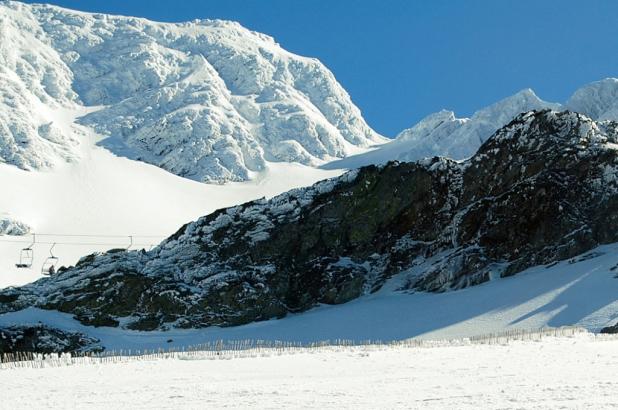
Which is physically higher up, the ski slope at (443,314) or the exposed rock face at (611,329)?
the ski slope at (443,314)

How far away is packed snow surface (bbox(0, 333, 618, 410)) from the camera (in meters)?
20.4

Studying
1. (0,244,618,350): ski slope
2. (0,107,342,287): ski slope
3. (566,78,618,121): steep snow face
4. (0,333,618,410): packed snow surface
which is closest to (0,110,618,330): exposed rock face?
(0,244,618,350): ski slope

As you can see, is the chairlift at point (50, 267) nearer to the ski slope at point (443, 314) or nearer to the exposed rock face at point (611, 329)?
the ski slope at point (443, 314)

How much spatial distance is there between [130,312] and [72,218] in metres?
103

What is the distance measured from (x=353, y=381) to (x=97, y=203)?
153886mm

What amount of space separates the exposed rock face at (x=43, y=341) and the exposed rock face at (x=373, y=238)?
433cm

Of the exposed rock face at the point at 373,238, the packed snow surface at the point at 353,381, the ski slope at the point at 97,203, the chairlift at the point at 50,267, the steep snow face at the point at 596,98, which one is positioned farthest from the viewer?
the steep snow face at the point at 596,98

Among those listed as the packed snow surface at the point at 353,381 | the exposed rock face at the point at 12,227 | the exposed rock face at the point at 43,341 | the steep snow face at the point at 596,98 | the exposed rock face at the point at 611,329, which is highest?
the steep snow face at the point at 596,98

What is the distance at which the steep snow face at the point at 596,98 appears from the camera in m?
162

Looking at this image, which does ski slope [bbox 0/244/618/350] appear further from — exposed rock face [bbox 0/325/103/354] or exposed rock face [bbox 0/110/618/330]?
exposed rock face [bbox 0/110/618/330]

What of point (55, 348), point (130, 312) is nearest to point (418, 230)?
point (130, 312)

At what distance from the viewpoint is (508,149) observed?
67688 mm

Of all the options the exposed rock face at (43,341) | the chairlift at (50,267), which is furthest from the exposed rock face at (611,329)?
the chairlift at (50,267)

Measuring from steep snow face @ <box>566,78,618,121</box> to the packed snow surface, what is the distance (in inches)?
5546
